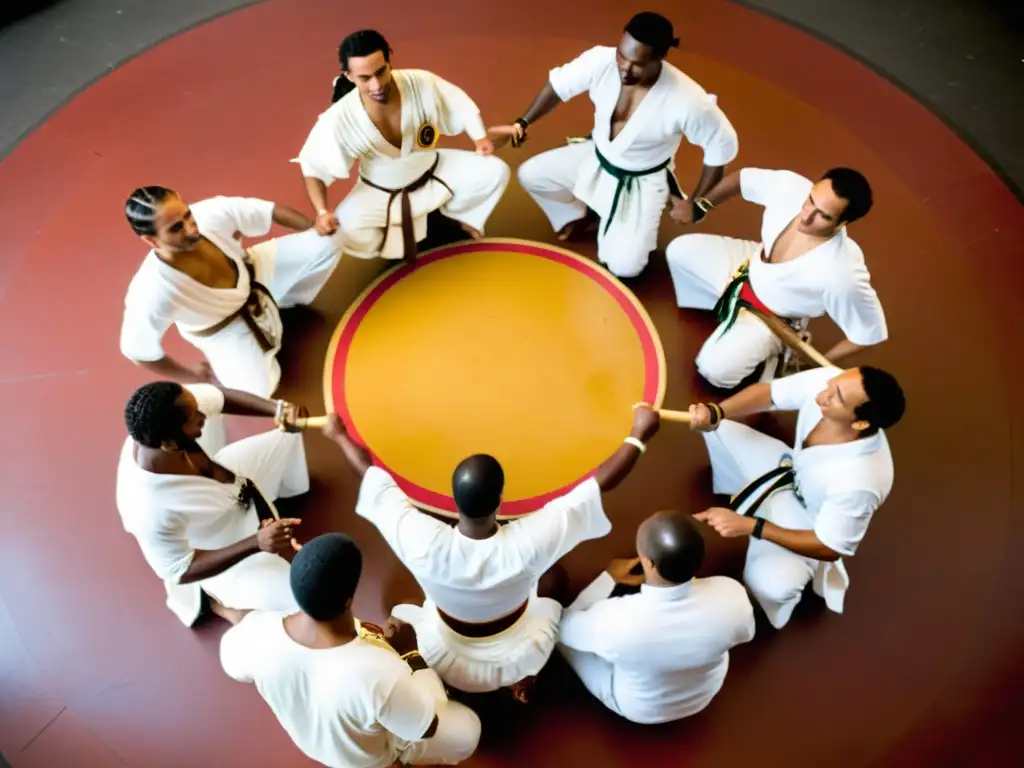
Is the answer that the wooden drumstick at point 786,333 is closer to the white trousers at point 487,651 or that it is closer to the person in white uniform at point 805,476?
the person in white uniform at point 805,476

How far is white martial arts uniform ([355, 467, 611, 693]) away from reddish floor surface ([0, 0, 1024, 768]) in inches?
12.7

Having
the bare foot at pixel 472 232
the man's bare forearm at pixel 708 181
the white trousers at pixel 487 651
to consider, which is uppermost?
the man's bare forearm at pixel 708 181

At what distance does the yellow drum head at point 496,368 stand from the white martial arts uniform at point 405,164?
0.85 ft

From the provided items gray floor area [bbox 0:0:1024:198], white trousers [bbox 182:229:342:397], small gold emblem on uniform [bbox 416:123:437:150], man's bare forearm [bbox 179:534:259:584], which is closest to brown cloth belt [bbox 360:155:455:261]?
small gold emblem on uniform [bbox 416:123:437:150]

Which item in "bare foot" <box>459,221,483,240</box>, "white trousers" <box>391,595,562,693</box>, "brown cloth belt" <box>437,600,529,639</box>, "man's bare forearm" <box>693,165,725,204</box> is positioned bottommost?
"white trousers" <box>391,595,562,693</box>

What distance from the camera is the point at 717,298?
12.7 feet

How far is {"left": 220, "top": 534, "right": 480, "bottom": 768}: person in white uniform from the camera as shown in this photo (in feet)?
6.88

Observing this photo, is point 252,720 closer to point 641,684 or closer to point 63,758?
point 63,758

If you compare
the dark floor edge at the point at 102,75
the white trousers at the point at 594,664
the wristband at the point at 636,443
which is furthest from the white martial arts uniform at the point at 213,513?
the dark floor edge at the point at 102,75

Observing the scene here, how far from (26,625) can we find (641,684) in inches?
95.2

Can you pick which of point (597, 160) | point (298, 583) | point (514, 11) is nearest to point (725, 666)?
point (298, 583)

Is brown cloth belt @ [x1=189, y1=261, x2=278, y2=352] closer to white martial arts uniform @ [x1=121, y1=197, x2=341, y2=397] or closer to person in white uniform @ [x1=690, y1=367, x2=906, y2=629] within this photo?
white martial arts uniform @ [x1=121, y1=197, x2=341, y2=397]

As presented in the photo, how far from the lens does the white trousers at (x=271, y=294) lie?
138 inches

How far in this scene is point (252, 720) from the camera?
9.95 ft
